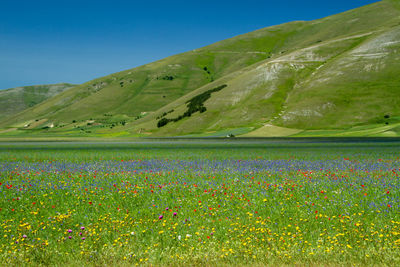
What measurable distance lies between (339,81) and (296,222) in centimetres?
15791

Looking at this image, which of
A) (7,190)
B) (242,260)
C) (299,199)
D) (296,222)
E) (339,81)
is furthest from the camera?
(339,81)

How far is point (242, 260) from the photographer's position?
9.12 meters

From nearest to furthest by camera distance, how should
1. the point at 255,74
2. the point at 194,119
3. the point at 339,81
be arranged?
the point at 339,81 < the point at 194,119 < the point at 255,74

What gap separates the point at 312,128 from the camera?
412 feet

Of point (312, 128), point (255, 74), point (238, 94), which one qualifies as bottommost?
point (312, 128)

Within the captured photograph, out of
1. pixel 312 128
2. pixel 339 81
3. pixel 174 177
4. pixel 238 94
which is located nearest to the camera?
pixel 174 177

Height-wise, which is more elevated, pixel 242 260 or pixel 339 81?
pixel 339 81

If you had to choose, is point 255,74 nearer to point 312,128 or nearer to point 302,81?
point 302,81

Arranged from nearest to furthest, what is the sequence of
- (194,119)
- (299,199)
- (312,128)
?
(299,199) < (312,128) < (194,119)

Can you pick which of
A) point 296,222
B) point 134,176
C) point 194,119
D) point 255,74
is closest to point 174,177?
point 134,176

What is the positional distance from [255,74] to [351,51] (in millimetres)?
55099

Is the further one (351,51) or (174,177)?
(351,51)

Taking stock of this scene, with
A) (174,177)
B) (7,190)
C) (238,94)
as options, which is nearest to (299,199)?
(174,177)

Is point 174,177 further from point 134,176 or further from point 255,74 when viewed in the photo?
point 255,74
